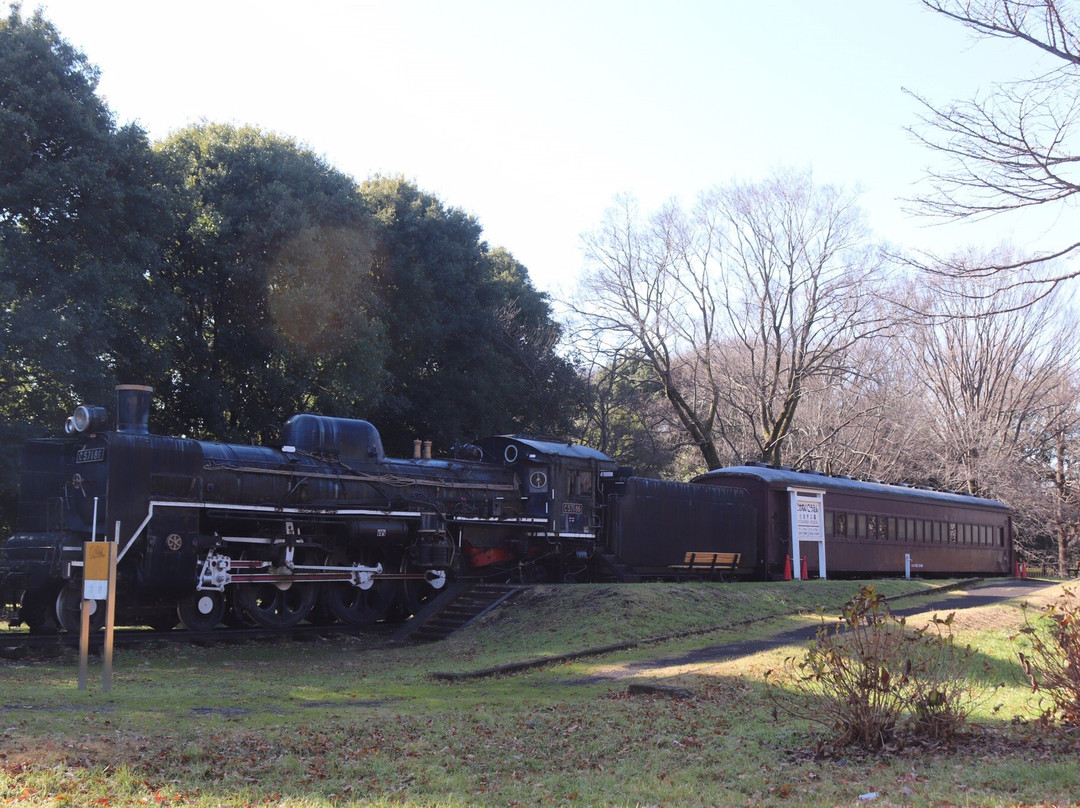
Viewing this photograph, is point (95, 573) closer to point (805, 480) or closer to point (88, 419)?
point (88, 419)

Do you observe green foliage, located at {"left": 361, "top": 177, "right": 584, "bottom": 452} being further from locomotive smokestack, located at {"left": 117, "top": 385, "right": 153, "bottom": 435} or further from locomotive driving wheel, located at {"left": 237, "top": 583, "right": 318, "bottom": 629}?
locomotive smokestack, located at {"left": 117, "top": 385, "right": 153, "bottom": 435}

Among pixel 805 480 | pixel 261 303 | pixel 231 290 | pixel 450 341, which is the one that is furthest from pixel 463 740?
pixel 450 341

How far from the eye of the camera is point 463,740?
9164 mm

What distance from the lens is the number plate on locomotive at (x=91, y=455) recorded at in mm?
15906

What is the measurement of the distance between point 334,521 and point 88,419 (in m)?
4.88

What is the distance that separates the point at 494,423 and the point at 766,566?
12.3 m

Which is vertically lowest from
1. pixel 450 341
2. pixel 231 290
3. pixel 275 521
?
pixel 275 521

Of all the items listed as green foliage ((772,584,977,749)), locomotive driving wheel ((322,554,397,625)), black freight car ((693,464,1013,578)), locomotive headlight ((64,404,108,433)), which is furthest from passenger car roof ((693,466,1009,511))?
green foliage ((772,584,977,749))

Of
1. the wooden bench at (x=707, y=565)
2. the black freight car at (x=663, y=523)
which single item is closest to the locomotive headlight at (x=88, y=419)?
the black freight car at (x=663, y=523)

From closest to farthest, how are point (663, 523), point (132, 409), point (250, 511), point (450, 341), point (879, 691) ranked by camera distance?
point (879, 691) → point (132, 409) → point (250, 511) → point (663, 523) → point (450, 341)

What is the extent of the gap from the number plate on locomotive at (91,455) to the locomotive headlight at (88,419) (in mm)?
385

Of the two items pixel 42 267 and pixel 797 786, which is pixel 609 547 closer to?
pixel 42 267

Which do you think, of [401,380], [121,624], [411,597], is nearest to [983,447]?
[401,380]

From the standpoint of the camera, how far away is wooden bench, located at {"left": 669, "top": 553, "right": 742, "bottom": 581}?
25688mm
